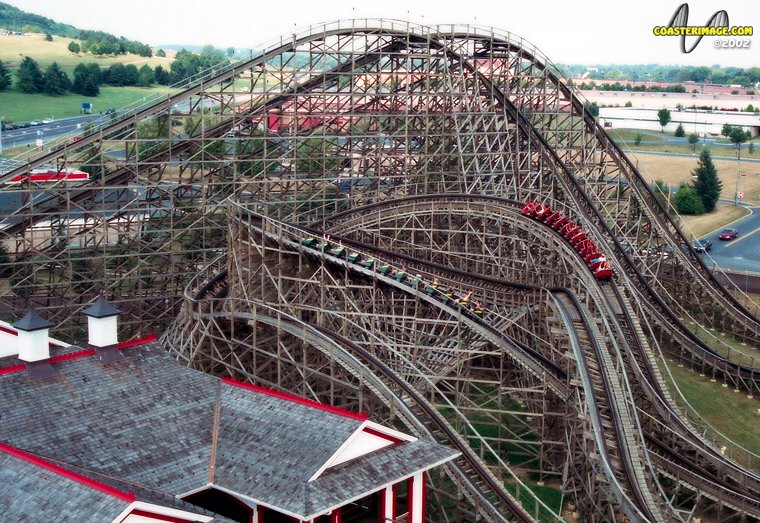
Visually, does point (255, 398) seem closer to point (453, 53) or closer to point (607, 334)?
point (607, 334)

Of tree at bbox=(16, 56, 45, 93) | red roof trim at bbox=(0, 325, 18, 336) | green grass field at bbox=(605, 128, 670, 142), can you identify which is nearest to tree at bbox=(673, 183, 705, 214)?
green grass field at bbox=(605, 128, 670, 142)

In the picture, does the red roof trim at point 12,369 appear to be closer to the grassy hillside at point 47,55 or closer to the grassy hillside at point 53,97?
the grassy hillside at point 53,97

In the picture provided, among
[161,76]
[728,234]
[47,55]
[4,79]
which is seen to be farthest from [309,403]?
[47,55]

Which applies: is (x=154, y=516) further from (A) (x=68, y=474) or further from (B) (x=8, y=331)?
(B) (x=8, y=331)

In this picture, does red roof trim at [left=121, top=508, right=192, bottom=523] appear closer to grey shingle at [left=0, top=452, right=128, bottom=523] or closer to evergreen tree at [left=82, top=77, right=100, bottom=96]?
grey shingle at [left=0, top=452, right=128, bottom=523]

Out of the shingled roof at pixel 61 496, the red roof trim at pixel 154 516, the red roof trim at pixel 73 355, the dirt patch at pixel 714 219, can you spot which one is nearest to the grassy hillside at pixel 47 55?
the dirt patch at pixel 714 219
